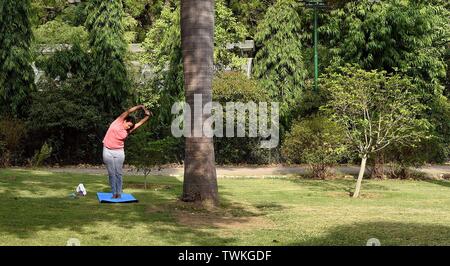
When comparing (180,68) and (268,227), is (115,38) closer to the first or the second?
(180,68)

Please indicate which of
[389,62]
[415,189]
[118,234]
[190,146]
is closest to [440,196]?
[415,189]

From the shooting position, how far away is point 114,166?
12258 millimetres

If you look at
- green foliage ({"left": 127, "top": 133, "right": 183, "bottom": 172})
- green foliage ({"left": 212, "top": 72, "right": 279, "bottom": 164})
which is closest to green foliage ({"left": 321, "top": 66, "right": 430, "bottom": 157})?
green foliage ({"left": 127, "top": 133, "right": 183, "bottom": 172})

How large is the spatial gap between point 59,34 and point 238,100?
474 inches

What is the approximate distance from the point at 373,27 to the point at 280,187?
528 inches

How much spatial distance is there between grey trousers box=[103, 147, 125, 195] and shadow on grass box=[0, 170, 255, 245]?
20.5 inches

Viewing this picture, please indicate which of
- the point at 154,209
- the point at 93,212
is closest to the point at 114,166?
the point at 154,209

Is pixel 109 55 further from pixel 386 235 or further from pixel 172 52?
pixel 386 235

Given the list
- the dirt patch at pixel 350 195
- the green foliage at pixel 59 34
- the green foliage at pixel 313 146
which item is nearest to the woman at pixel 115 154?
the dirt patch at pixel 350 195

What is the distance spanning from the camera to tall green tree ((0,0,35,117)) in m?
24.8

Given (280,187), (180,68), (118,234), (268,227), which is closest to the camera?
(118,234)

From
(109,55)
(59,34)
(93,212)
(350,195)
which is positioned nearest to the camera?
(93,212)

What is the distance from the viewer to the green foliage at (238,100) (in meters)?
24.4
